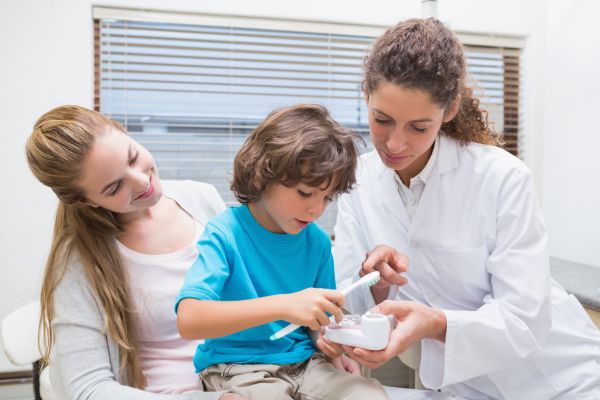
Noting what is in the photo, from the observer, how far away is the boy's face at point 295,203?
1017 millimetres

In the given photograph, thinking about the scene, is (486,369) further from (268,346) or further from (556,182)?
(556,182)

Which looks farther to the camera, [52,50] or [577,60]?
[577,60]

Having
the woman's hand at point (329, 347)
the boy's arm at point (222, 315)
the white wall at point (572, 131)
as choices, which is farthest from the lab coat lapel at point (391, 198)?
the white wall at point (572, 131)

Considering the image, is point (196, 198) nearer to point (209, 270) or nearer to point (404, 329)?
point (209, 270)

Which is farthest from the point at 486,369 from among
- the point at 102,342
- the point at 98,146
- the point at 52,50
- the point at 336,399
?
the point at 52,50

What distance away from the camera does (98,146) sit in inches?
42.3

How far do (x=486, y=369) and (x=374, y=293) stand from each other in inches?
12.0

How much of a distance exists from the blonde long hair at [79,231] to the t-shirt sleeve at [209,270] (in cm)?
25

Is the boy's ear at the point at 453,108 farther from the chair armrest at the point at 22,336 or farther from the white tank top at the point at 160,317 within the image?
the chair armrest at the point at 22,336

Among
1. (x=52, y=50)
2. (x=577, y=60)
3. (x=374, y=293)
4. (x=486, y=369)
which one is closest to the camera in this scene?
(x=486, y=369)

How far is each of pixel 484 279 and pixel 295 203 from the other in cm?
56

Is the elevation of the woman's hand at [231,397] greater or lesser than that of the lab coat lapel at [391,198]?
lesser

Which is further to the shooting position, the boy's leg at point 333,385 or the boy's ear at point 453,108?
the boy's ear at point 453,108

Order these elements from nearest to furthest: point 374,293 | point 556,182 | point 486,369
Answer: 1. point 486,369
2. point 374,293
3. point 556,182
